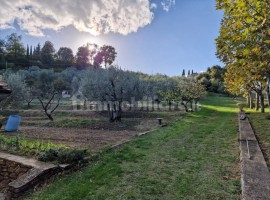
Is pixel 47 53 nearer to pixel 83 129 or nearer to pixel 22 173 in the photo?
pixel 83 129

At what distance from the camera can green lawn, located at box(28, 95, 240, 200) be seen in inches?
190

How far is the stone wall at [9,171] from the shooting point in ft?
21.9

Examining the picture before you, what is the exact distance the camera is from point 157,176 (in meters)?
5.75

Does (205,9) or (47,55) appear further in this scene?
(47,55)

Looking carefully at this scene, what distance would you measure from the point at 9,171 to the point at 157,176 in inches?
169

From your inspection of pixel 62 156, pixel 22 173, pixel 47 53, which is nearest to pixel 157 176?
pixel 62 156

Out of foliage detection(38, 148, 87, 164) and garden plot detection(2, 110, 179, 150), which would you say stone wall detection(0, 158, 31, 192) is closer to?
foliage detection(38, 148, 87, 164)

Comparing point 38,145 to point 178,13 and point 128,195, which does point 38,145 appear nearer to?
point 128,195

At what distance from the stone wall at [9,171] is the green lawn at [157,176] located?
1577mm

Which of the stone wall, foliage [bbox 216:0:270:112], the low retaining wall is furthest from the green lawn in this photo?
foliage [bbox 216:0:270:112]

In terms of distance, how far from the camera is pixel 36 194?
521 cm

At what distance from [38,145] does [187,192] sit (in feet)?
17.8

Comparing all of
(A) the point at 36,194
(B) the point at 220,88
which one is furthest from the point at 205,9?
(B) the point at 220,88

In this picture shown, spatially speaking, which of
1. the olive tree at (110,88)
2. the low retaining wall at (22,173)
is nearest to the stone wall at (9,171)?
the low retaining wall at (22,173)
